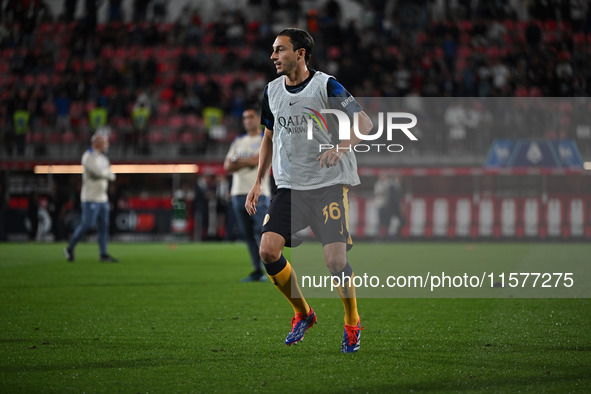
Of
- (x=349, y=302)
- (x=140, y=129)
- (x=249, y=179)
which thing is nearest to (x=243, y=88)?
(x=140, y=129)

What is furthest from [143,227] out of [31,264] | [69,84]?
[31,264]

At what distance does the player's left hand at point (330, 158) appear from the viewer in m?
4.82

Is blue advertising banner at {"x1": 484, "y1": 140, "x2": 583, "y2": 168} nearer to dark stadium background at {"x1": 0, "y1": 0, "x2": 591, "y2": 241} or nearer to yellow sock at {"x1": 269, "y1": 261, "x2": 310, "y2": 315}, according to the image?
dark stadium background at {"x1": 0, "y1": 0, "x2": 591, "y2": 241}

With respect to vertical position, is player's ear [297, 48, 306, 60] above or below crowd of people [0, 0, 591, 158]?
below

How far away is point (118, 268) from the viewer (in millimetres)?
12055

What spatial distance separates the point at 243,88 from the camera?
26516 mm

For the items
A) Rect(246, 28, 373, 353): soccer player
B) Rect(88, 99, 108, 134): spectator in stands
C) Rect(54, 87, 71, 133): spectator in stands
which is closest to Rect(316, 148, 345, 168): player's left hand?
Rect(246, 28, 373, 353): soccer player

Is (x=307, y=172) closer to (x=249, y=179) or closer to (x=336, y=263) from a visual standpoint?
(x=336, y=263)

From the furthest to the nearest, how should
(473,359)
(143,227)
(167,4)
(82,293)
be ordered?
(167,4) < (143,227) < (82,293) < (473,359)

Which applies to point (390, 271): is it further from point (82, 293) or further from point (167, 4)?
point (167, 4)

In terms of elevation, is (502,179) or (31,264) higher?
(502,179)

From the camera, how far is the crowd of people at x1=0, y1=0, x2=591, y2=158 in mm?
25641

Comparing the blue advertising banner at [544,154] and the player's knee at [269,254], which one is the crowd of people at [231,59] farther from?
the player's knee at [269,254]

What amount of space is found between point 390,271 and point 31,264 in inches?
227
